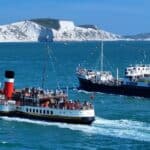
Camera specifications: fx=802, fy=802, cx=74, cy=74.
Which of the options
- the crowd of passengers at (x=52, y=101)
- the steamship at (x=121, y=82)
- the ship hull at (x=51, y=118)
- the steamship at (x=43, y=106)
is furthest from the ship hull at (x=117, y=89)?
the ship hull at (x=51, y=118)

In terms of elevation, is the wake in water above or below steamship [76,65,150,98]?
below

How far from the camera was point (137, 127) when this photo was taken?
71.3 metres

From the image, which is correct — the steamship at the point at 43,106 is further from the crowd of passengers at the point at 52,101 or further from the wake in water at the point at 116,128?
the wake in water at the point at 116,128

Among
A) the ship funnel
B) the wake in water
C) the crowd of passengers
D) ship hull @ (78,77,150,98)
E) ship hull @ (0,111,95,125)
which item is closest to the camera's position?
the wake in water

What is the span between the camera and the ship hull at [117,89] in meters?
107

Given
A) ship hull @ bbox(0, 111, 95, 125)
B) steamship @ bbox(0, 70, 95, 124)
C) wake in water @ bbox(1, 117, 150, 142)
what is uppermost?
steamship @ bbox(0, 70, 95, 124)

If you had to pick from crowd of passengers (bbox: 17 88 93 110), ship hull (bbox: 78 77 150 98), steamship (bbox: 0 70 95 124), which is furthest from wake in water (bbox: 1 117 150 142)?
ship hull (bbox: 78 77 150 98)

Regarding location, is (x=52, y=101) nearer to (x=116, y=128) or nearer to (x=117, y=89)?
(x=116, y=128)

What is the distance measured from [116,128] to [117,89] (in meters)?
39.7

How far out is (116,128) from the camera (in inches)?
2761

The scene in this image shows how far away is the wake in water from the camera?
66569 millimetres

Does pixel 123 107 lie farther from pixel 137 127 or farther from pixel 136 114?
pixel 137 127

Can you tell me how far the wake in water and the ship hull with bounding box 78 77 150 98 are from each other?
31203 mm

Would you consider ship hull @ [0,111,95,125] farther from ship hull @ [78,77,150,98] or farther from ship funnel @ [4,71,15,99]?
ship hull @ [78,77,150,98]
